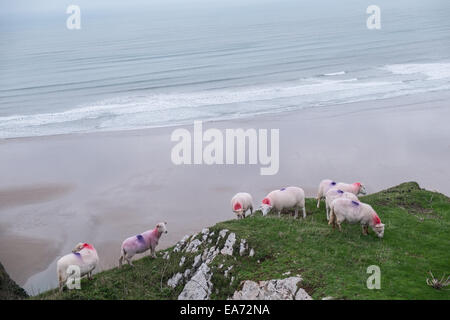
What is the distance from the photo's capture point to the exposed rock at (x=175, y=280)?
1304 cm

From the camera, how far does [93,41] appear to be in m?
112

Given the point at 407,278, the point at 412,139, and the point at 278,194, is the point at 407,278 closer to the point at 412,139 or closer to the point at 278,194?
the point at 278,194

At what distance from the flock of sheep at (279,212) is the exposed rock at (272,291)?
3987mm

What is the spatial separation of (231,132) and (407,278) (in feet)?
91.1

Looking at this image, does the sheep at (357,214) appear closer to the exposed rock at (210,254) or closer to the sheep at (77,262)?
the exposed rock at (210,254)

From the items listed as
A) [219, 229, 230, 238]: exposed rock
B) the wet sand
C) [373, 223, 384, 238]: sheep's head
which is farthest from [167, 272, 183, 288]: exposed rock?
the wet sand

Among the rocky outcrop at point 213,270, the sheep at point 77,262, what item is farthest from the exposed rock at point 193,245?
the sheep at point 77,262

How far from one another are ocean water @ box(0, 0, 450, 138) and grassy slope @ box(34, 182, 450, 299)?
29.2 metres

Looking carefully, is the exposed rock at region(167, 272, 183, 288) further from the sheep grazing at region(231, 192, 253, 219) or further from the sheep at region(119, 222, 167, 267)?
the sheep grazing at region(231, 192, 253, 219)

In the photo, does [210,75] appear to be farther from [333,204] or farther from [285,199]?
[333,204]

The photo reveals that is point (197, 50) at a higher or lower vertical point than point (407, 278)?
higher

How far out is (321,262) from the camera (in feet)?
39.5

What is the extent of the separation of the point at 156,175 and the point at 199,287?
19042 millimetres

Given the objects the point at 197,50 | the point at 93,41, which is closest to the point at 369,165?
the point at 197,50
